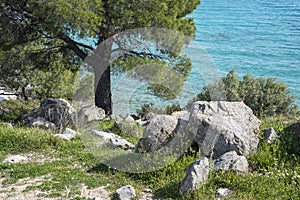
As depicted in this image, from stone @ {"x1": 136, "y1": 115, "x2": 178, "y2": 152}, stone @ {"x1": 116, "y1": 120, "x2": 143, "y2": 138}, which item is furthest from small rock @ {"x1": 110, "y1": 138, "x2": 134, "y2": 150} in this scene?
stone @ {"x1": 116, "y1": 120, "x2": 143, "y2": 138}

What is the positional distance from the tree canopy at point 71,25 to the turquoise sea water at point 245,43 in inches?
66.0

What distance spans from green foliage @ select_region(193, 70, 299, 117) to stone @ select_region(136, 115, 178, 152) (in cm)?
771

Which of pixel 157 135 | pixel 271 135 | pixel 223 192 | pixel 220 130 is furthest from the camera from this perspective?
pixel 271 135

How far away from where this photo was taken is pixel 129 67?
1326cm

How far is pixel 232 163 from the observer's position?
6.81m

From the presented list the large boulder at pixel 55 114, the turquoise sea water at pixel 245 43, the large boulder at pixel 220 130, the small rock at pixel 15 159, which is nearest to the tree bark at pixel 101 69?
the turquoise sea water at pixel 245 43

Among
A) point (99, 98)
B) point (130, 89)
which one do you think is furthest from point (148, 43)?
point (99, 98)

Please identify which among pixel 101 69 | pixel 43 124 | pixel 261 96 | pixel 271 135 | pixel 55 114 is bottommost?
pixel 43 124

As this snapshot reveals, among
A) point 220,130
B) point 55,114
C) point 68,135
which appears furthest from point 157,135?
point 55,114

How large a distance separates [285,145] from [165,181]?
8.41 feet

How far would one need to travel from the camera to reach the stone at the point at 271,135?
26.1 ft

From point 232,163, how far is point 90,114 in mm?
7486

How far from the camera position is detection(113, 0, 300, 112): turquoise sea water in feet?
57.2

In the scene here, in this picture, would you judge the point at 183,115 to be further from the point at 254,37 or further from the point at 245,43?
the point at 254,37
